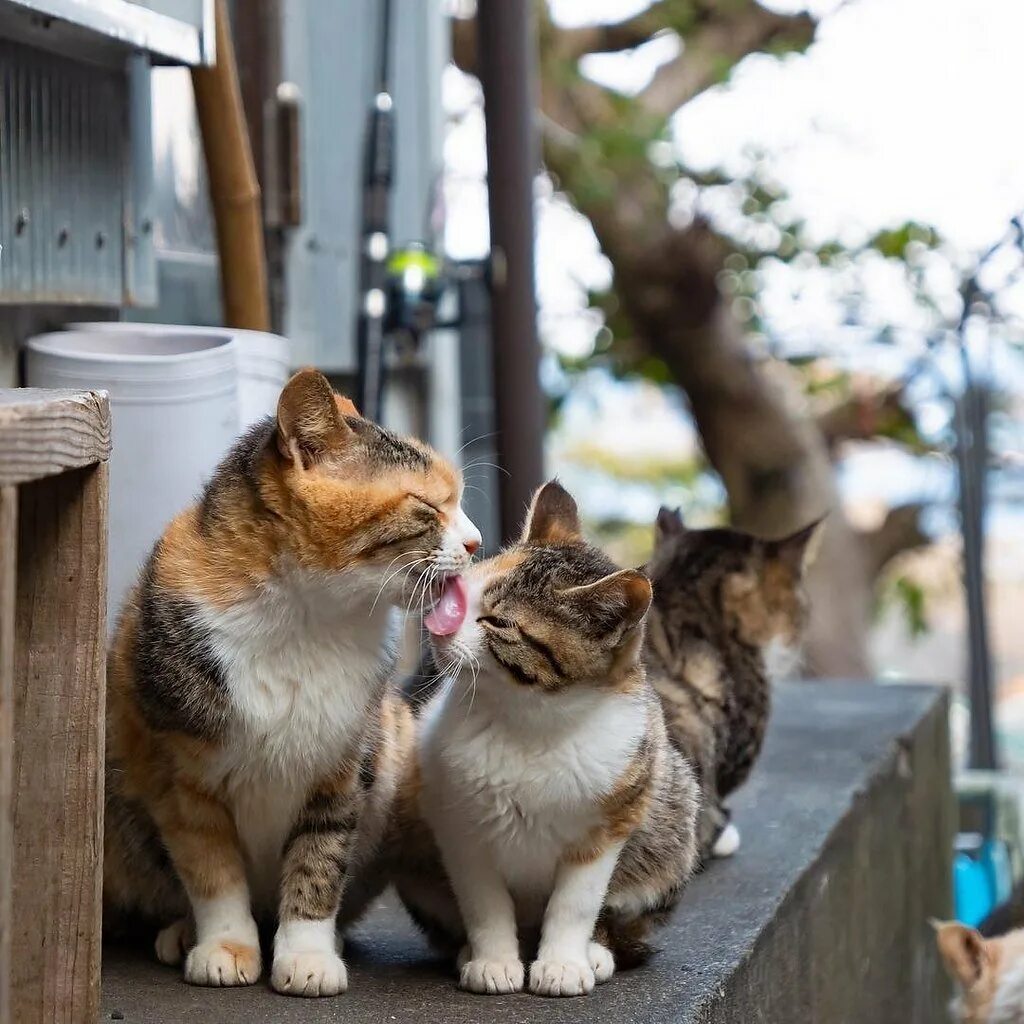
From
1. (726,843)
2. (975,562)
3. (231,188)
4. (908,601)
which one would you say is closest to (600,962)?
(726,843)

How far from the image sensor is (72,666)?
5.62 feet

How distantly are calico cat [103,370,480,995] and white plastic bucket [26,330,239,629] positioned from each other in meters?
0.61

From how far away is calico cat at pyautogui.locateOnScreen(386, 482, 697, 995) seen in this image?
2104 mm

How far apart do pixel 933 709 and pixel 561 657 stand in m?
3.00

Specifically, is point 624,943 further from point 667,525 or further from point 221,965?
point 667,525

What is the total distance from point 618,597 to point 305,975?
68cm

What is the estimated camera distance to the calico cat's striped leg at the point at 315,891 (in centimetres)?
208

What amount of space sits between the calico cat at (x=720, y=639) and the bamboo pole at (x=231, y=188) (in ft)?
3.66

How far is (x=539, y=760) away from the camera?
6.89 feet

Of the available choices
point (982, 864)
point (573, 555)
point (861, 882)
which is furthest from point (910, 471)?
point (573, 555)

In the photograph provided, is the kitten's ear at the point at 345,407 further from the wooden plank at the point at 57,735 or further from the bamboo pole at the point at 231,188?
the bamboo pole at the point at 231,188

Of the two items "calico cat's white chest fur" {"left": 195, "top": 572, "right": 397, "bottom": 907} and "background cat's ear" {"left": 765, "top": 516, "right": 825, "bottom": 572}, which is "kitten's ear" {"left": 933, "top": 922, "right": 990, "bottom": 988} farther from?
"calico cat's white chest fur" {"left": 195, "top": 572, "right": 397, "bottom": 907}

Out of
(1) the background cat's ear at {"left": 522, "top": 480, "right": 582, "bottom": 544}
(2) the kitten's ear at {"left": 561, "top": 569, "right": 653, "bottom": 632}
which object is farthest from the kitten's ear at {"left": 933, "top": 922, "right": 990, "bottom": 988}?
(2) the kitten's ear at {"left": 561, "top": 569, "right": 653, "bottom": 632}

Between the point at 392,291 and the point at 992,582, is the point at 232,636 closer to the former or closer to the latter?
the point at 392,291
